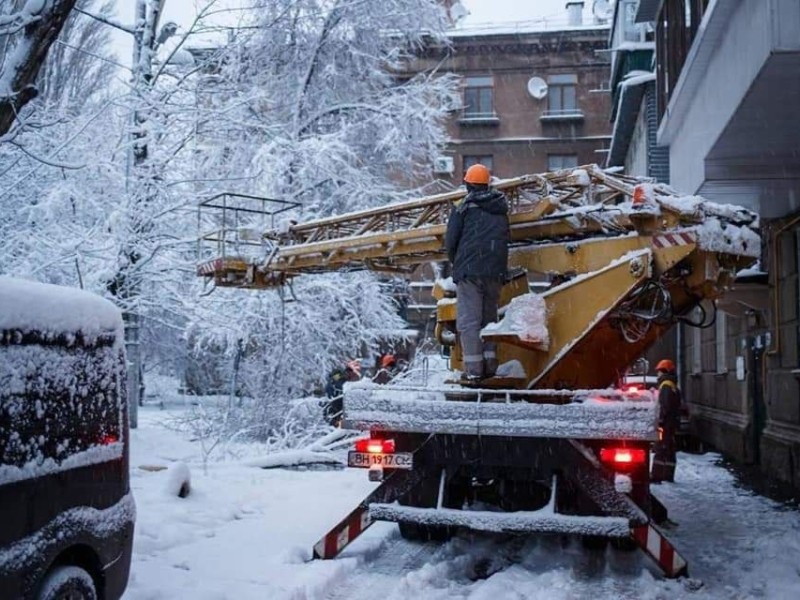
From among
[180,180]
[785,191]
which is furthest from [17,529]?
[180,180]

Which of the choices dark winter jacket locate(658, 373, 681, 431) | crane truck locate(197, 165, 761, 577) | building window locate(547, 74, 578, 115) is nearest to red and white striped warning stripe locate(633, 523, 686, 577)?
crane truck locate(197, 165, 761, 577)

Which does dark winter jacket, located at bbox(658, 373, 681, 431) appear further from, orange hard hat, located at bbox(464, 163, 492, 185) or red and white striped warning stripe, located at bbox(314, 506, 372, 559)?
red and white striped warning stripe, located at bbox(314, 506, 372, 559)

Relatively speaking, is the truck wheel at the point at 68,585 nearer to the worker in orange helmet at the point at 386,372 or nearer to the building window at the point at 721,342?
the worker in orange helmet at the point at 386,372

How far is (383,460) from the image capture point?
7586 mm

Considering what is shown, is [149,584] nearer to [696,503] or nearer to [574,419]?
[574,419]

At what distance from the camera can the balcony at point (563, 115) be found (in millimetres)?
39406

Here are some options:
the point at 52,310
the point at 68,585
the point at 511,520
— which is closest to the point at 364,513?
the point at 511,520

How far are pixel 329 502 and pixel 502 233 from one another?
13.1 ft

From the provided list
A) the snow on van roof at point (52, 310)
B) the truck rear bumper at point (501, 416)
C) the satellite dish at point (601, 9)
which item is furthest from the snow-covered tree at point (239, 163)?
the satellite dish at point (601, 9)

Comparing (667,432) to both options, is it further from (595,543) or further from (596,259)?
(596,259)

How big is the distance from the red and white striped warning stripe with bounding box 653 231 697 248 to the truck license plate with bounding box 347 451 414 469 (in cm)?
254

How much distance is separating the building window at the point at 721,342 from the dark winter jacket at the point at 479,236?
11.5 meters

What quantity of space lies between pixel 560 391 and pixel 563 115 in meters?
33.7

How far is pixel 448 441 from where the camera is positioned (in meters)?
7.50
